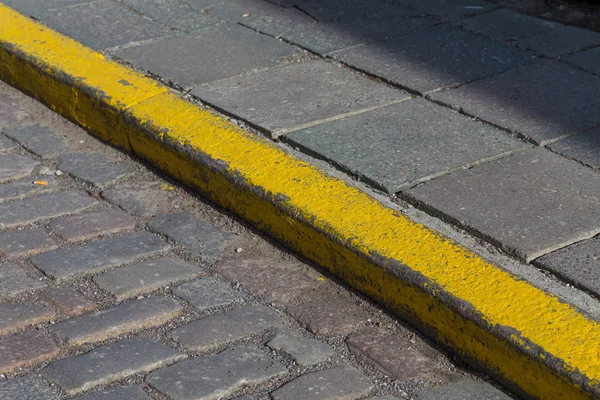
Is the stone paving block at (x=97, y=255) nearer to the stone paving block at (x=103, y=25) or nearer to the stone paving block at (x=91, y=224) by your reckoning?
the stone paving block at (x=91, y=224)

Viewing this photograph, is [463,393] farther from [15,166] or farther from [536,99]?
[15,166]

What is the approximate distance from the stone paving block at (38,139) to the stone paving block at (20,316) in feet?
2.90

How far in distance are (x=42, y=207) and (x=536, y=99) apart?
5.02ft

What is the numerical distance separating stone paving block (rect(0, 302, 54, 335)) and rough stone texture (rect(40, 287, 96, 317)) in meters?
0.03

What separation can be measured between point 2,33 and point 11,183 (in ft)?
3.28

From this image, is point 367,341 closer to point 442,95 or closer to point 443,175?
point 443,175

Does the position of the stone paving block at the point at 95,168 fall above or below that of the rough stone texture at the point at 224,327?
below

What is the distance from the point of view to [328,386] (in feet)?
7.00

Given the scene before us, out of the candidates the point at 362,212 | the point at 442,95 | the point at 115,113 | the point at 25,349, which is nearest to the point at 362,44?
the point at 442,95

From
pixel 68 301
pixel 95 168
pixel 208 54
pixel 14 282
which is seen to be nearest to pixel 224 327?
pixel 68 301

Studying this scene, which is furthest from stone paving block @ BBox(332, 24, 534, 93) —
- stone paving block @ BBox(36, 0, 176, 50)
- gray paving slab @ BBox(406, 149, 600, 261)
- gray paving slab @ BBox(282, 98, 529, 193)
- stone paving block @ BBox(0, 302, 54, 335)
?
stone paving block @ BBox(0, 302, 54, 335)

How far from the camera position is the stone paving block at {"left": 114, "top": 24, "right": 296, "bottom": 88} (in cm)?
345

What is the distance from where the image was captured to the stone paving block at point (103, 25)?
3762mm

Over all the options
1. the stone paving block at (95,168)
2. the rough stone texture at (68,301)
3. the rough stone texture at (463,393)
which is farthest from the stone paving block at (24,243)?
the rough stone texture at (463,393)
